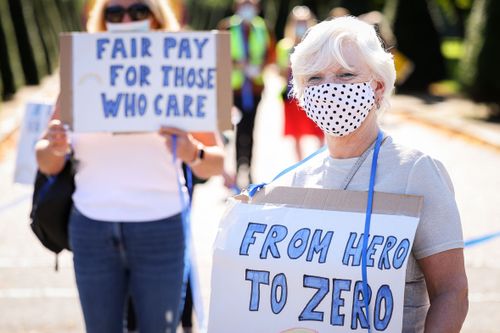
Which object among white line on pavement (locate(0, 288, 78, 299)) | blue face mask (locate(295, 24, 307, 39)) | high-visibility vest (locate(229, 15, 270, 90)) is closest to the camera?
white line on pavement (locate(0, 288, 78, 299))

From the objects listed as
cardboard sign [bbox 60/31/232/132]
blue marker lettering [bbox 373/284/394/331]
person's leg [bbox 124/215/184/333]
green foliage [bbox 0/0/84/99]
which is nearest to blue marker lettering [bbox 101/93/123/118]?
cardboard sign [bbox 60/31/232/132]

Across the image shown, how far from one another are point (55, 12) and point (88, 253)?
34060 mm

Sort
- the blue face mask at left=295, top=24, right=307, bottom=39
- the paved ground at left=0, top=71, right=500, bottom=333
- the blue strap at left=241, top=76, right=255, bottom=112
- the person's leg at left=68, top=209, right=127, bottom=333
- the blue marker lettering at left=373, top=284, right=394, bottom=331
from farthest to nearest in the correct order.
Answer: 1. the blue face mask at left=295, top=24, right=307, bottom=39
2. the blue strap at left=241, top=76, right=255, bottom=112
3. the paved ground at left=0, top=71, right=500, bottom=333
4. the person's leg at left=68, top=209, right=127, bottom=333
5. the blue marker lettering at left=373, top=284, right=394, bottom=331

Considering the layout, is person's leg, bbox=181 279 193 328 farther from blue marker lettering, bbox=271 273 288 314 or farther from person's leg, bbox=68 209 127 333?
blue marker lettering, bbox=271 273 288 314

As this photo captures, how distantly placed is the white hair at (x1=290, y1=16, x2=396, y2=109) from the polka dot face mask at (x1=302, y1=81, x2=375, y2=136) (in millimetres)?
57

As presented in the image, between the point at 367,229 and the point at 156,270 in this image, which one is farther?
the point at 156,270

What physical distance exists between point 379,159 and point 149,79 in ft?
4.91

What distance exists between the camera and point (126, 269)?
3320 mm

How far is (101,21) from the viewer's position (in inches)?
140

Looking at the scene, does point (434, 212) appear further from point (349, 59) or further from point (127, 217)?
point (127, 217)

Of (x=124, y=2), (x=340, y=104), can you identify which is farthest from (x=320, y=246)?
(x=124, y=2)

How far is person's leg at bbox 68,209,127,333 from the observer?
3.23 m

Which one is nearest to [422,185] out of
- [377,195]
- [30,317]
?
[377,195]

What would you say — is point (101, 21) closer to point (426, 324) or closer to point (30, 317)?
point (426, 324)
